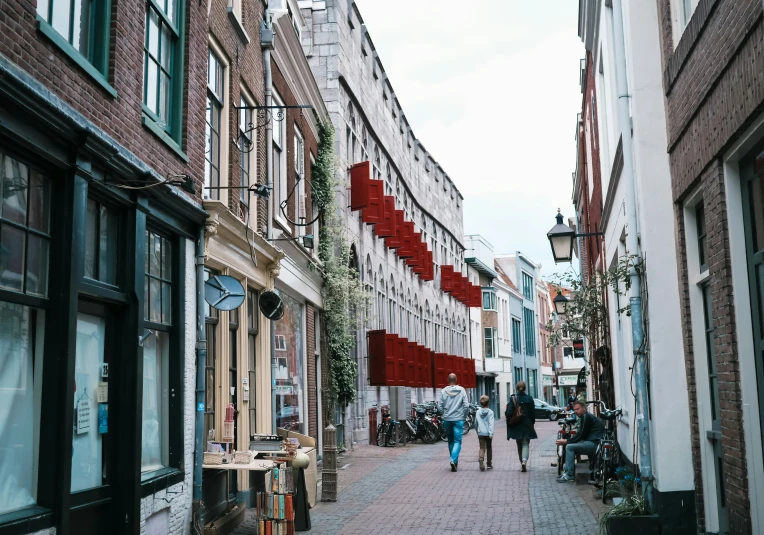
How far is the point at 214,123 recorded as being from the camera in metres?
11.1

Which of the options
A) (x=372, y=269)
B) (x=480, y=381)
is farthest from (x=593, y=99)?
(x=480, y=381)

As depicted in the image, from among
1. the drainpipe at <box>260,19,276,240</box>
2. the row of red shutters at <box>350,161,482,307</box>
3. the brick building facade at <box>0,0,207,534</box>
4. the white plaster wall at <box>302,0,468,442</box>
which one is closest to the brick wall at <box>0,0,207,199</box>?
the brick building facade at <box>0,0,207,534</box>

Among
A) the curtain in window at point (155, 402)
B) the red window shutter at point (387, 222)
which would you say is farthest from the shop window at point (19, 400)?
the red window shutter at point (387, 222)

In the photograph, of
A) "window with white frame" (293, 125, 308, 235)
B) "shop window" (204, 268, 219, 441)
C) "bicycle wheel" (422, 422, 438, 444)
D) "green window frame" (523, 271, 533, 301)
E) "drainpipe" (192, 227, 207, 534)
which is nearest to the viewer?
"drainpipe" (192, 227, 207, 534)

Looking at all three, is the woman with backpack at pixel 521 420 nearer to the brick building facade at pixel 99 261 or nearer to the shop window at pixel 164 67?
the brick building facade at pixel 99 261

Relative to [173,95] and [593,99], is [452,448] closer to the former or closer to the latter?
[593,99]

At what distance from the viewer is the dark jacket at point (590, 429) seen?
13.6 meters

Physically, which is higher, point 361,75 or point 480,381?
point 361,75

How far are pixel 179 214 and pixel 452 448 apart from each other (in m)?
9.22

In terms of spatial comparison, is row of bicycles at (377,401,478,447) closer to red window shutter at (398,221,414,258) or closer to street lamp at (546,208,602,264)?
red window shutter at (398,221,414,258)

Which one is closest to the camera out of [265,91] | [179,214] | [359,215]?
[179,214]

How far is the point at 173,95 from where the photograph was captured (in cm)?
902

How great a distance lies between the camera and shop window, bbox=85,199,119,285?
22.8 feet

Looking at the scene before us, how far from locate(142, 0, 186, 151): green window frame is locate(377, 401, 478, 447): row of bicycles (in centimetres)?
1614
